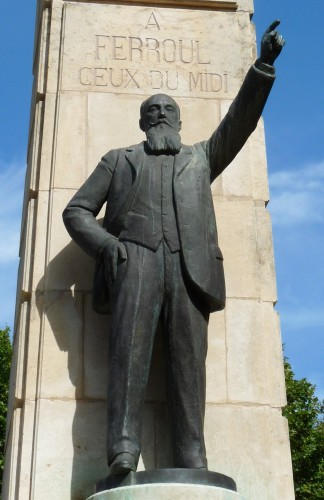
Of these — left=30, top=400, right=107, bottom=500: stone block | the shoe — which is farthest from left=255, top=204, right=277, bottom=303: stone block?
the shoe

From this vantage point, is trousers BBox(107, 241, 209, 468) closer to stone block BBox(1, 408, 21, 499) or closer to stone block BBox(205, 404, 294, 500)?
stone block BBox(205, 404, 294, 500)

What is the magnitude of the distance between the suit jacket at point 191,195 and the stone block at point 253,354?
0.89 meters

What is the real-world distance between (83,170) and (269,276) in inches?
80.5

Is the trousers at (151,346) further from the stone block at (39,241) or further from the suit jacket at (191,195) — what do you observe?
the stone block at (39,241)

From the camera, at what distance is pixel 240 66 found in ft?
31.1

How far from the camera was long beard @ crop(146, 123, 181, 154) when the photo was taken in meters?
7.76

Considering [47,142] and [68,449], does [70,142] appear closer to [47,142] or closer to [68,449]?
[47,142]

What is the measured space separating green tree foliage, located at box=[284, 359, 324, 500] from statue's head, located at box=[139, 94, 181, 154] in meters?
18.8

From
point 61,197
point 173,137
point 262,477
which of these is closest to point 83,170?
point 61,197

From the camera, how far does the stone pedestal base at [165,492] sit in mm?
6262

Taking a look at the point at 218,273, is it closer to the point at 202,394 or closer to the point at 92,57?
the point at 202,394

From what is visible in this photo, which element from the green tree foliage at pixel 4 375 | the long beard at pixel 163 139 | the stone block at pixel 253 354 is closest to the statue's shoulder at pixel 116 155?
the long beard at pixel 163 139

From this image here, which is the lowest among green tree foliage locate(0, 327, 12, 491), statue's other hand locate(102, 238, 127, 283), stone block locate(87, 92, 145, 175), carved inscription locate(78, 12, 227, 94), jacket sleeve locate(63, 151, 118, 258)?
statue's other hand locate(102, 238, 127, 283)

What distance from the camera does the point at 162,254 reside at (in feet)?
23.7
